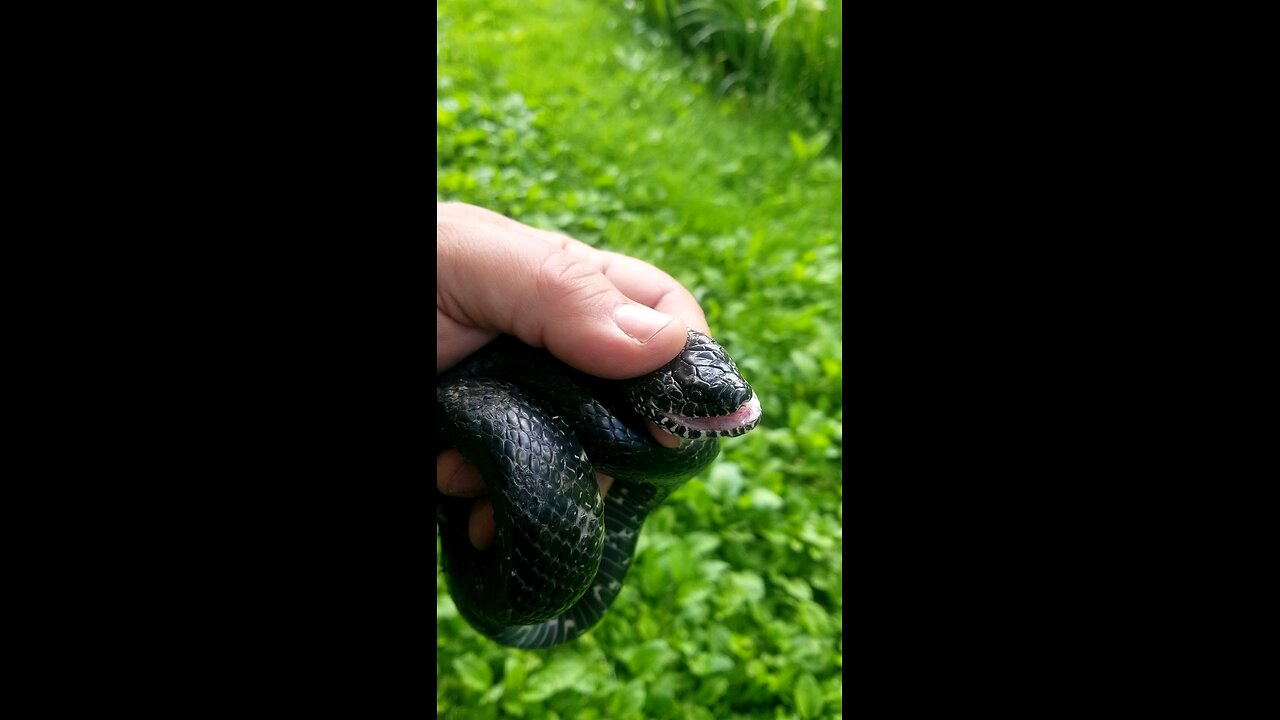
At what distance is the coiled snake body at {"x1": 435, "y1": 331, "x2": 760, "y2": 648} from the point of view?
5.41ft

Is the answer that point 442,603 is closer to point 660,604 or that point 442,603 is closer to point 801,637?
point 660,604

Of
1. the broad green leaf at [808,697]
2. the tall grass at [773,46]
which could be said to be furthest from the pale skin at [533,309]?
the tall grass at [773,46]

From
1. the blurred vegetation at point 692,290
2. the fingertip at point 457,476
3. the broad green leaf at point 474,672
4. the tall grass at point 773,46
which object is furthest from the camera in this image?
the tall grass at point 773,46

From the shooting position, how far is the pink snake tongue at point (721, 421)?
1.69m

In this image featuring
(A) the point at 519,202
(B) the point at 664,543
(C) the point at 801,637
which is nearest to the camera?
(C) the point at 801,637

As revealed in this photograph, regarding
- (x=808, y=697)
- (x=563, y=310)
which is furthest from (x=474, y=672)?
(x=563, y=310)

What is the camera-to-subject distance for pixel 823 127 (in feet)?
19.3

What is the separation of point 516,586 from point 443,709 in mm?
1058

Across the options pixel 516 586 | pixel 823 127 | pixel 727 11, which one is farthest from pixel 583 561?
pixel 727 11

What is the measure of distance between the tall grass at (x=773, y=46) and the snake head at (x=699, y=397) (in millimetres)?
4511

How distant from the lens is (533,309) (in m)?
1.93

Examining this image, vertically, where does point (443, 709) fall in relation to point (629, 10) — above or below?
below

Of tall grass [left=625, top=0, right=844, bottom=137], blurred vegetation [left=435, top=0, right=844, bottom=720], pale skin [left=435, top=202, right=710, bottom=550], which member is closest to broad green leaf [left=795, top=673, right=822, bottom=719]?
blurred vegetation [left=435, top=0, right=844, bottom=720]

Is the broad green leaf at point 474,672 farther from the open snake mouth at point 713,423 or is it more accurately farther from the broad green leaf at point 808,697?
the open snake mouth at point 713,423
